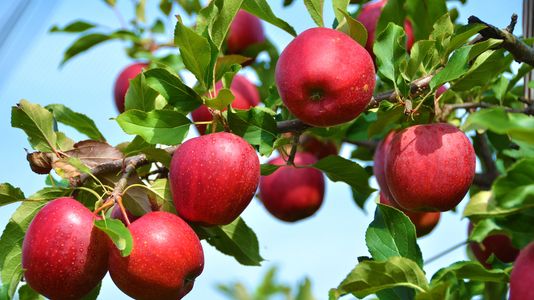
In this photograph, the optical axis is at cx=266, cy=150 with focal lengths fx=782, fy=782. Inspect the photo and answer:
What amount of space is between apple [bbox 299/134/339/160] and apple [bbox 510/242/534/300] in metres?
1.73

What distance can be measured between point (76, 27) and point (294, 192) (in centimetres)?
109

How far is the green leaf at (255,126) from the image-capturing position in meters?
1.52

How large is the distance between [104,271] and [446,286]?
603mm

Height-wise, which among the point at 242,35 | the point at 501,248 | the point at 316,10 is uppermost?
the point at 316,10

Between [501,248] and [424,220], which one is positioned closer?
[501,248]

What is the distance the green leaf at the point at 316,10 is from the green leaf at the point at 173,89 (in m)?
0.30

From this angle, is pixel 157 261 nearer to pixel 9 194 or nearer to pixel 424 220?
pixel 9 194

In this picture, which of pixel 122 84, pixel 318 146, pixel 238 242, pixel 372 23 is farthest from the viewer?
pixel 318 146

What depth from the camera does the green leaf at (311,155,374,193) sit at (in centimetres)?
168

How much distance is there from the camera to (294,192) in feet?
8.57

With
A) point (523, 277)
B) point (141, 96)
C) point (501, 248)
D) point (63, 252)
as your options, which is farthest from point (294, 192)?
point (523, 277)

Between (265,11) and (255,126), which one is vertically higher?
(265,11)

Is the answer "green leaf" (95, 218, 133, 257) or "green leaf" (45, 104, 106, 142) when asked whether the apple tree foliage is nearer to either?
"green leaf" (95, 218, 133, 257)

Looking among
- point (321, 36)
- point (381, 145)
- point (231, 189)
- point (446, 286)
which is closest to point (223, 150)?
point (231, 189)
